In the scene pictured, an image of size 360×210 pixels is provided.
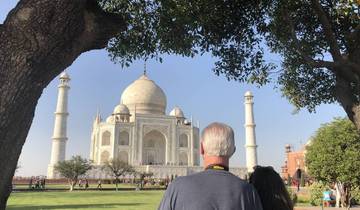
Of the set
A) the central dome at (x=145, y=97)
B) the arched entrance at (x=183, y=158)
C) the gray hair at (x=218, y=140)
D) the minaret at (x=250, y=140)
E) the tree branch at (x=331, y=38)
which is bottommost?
the gray hair at (x=218, y=140)

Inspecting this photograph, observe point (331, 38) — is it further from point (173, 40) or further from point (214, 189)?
point (214, 189)

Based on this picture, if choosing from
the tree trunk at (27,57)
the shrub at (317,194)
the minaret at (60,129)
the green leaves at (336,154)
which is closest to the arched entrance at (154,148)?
the minaret at (60,129)

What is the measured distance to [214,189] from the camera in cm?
225

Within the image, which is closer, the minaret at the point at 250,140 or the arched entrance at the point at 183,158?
the arched entrance at the point at 183,158

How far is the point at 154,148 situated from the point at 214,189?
53864 mm

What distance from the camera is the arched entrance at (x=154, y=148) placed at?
180ft

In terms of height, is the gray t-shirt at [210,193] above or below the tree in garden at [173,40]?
below

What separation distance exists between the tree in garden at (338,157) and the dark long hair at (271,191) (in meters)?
13.7

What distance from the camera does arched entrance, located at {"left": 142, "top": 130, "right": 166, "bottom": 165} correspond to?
54.7 metres

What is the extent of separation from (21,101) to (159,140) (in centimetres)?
5334

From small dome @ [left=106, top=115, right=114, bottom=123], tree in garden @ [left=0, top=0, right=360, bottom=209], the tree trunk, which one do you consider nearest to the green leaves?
tree in garden @ [left=0, top=0, right=360, bottom=209]

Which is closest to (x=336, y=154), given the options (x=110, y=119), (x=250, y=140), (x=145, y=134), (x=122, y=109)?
(x=145, y=134)

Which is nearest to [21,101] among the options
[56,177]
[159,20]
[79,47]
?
[79,47]

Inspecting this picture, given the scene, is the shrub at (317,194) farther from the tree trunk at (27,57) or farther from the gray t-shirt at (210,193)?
the gray t-shirt at (210,193)
